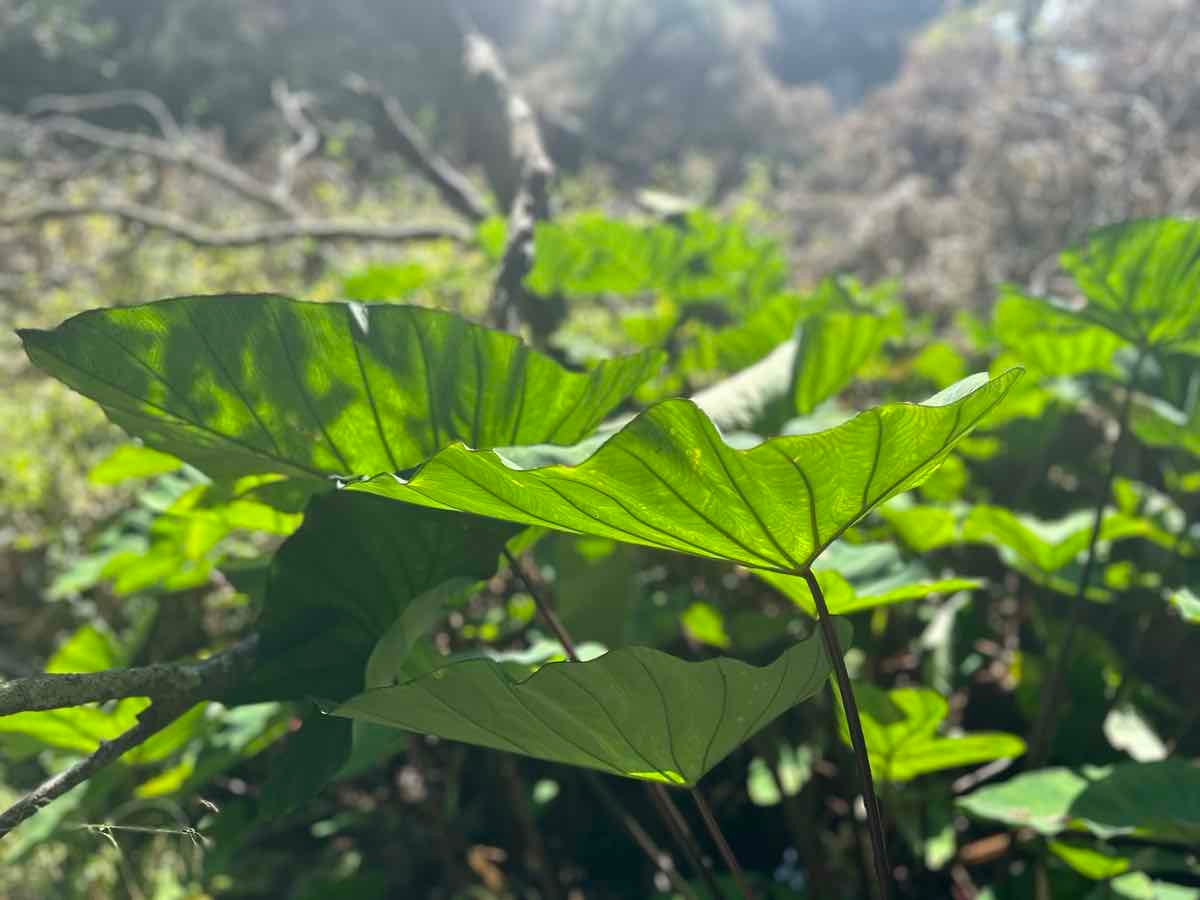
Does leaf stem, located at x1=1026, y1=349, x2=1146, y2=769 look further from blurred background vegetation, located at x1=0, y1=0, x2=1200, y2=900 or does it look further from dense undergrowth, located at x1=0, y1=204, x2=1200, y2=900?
blurred background vegetation, located at x1=0, y1=0, x2=1200, y2=900

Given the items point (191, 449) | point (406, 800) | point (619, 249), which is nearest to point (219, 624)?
point (406, 800)

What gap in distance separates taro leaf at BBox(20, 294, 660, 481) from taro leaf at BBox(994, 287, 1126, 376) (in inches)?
27.4

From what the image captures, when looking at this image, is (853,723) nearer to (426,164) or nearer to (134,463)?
(134,463)

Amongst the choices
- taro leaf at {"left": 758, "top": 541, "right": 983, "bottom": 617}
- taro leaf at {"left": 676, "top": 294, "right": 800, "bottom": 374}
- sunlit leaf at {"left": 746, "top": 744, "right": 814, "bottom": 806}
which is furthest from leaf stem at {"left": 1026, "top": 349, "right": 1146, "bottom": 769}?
taro leaf at {"left": 676, "top": 294, "right": 800, "bottom": 374}

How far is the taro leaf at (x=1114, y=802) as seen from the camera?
83 cm

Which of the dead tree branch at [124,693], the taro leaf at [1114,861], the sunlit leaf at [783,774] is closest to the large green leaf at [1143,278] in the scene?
the taro leaf at [1114,861]

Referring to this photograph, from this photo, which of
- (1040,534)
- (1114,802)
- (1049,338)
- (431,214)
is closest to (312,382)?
(1114,802)

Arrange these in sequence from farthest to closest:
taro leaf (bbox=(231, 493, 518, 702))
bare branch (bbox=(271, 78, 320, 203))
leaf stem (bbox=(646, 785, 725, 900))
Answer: bare branch (bbox=(271, 78, 320, 203)) < leaf stem (bbox=(646, 785, 725, 900)) < taro leaf (bbox=(231, 493, 518, 702))

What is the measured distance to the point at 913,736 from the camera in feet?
3.12

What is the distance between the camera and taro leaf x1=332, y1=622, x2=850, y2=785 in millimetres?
500

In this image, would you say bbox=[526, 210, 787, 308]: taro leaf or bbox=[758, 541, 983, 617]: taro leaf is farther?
bbox=[526, 210, 787, 308]: taro leaf

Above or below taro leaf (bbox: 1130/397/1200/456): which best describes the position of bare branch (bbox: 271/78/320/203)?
above

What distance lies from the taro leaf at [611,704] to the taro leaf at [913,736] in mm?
332

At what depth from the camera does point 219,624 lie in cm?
198
